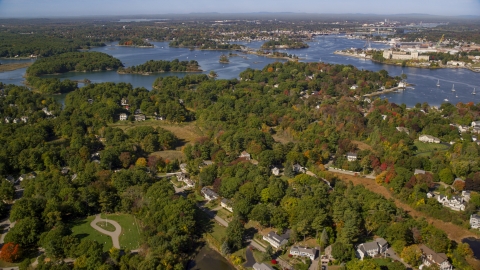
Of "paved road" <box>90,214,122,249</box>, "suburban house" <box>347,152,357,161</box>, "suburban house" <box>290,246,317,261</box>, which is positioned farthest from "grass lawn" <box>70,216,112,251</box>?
"suburban house" <box>347,152,357,161</box>

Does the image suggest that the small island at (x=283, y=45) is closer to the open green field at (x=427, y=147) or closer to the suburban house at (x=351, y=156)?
the open green field at (x=427, y=147)

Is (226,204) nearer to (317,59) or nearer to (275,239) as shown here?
(275,239)

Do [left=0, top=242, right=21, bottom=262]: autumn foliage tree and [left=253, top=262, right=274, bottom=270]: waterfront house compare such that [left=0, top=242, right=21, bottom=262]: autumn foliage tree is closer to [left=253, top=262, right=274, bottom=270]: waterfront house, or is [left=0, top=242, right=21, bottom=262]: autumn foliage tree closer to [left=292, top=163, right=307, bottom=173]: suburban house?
[left=253, top=262, right=274, bottom=270]: waterfront house

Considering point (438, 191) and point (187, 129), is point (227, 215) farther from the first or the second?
point (187, 129)

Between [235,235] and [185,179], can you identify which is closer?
[235,235]

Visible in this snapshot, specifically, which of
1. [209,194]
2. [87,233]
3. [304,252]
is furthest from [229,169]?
[87,233]

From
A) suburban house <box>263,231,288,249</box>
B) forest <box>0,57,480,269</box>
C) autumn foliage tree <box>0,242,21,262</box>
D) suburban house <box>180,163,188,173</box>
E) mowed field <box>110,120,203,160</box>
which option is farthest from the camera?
mowed field <box>110,120,203,160</box>
